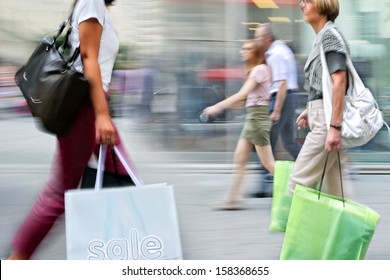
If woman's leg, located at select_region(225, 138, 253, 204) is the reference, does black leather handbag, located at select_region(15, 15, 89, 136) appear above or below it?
above

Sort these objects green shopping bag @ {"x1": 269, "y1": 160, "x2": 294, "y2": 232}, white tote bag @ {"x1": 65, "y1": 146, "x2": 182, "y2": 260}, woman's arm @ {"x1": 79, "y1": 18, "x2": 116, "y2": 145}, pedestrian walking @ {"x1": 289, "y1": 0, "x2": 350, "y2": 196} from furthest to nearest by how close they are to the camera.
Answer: green shopping bag @ {"x1": 269, "y1": 160, "x2": 294, "y2": 232} → pedestrian walking @ {"x1": 289, "y1": 0, "x2": 350, "y2": 196} → woman's arm @ {"x1": 79, "y1": 18, "x2": 116, "y2": 145} → white tote bag @ {"x1": 65, "y1": 146, "x2": 182, "y2": 260}

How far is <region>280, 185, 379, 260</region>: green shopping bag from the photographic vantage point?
387 cm

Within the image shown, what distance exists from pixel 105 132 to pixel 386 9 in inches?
223

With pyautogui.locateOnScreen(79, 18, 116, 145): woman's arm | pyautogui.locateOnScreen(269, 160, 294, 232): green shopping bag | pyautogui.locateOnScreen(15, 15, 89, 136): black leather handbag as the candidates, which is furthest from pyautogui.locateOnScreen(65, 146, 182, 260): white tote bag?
pyautogui.locateOnScreen(269, 160, 294, 232): green shopping bag

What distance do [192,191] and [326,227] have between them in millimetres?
3508

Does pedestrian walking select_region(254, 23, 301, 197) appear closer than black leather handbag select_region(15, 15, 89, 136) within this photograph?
No

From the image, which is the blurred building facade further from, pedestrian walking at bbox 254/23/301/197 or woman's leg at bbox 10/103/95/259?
woman's leg at bbox 10/103/95/259

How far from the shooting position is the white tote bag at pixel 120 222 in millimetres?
3592

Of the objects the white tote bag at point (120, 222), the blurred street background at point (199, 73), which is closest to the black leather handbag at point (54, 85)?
the white tote bag at point (120, 222)

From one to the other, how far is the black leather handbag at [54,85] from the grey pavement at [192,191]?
94 centimetres

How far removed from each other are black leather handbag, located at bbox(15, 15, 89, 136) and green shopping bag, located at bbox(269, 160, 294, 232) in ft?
4.34

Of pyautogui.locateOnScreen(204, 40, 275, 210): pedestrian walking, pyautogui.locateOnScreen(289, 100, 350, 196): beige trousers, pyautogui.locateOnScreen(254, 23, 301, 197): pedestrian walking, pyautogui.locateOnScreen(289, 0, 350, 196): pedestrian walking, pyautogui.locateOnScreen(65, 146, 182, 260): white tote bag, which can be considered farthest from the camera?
pyautogui.locateOnScreen(254, 23, 301, 197): pedestrian walking
